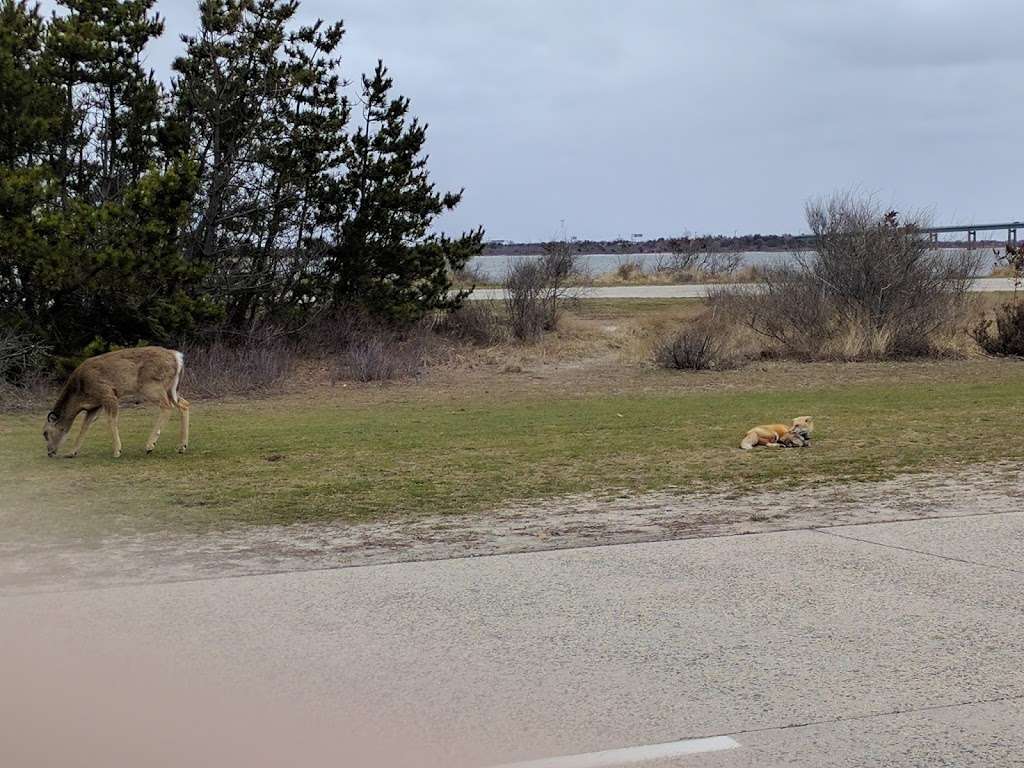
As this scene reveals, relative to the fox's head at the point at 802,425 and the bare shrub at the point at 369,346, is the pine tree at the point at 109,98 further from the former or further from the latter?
the fox's head at the point at 802,425

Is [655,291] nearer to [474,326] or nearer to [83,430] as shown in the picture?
[474,326]

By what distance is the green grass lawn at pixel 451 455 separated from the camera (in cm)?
1158

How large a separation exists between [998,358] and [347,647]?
89.7ft

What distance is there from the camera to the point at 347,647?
6609 mm

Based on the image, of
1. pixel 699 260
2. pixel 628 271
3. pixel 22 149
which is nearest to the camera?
pixel 22 149

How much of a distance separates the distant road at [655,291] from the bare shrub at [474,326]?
5768 mm

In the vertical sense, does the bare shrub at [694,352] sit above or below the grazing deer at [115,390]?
below

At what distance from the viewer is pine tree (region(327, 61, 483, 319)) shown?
31.9 m

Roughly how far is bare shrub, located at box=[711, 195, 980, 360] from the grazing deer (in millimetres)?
18373

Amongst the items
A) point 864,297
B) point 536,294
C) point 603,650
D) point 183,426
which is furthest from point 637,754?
point 536,294

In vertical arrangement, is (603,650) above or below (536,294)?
below

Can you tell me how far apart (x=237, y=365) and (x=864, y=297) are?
50.1 ft

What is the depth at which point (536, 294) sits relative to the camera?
36.5 meters

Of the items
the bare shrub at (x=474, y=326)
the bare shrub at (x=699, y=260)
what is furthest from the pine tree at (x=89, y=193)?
the bare shrub at (x=699, y=260)
